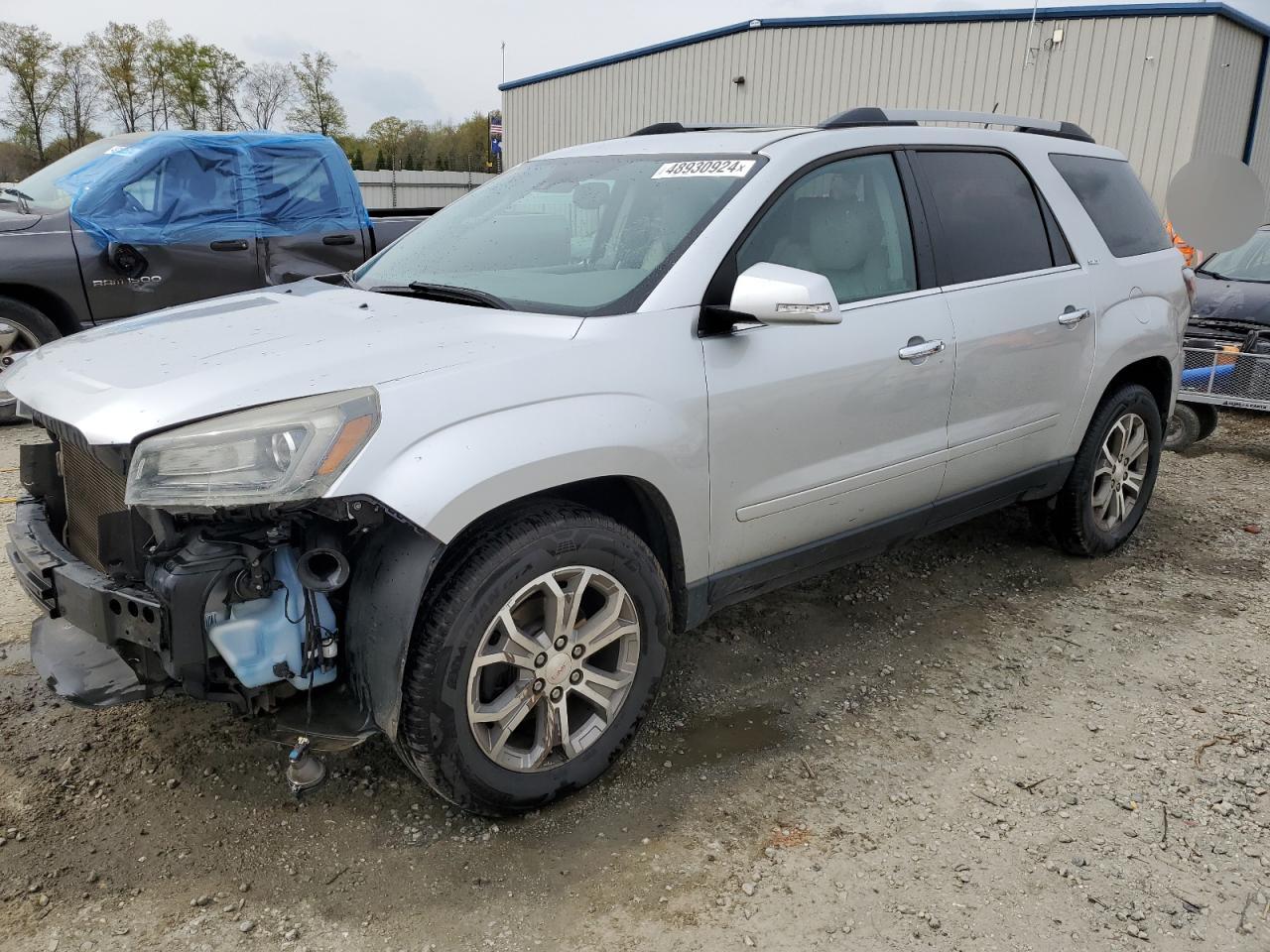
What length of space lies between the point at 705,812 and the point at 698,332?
133 centimetres

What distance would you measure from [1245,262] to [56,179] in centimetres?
903

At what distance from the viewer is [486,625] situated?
244cm

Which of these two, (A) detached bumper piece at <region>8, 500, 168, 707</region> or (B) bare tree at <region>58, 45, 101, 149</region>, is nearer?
(A) detached bumper piece at <region>8, 500, 168, 707</region>

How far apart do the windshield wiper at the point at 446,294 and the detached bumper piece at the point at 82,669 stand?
51.9 inches

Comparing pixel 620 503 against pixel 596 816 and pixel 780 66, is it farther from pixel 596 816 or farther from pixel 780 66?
pixel 780 66

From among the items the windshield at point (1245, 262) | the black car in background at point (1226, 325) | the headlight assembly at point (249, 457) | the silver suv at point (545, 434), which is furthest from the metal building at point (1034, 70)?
the headlight assembly at point (249, 457)

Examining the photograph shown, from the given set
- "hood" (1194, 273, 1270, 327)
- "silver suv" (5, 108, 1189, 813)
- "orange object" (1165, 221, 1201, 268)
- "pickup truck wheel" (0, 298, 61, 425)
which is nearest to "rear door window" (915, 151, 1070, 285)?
"silver suv" (5, 108, 1189, 813)

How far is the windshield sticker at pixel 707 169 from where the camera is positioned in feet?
10.3

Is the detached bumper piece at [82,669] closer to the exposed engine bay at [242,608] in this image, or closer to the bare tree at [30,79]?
the exposed engine bay at [242,608]

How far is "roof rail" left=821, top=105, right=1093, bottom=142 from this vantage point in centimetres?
354

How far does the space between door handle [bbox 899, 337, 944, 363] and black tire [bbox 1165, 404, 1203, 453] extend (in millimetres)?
4232

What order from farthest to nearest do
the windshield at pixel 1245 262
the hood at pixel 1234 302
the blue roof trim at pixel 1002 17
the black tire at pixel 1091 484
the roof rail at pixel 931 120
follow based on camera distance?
the blue roof trim at pixel 1002 17 < the windshield at pixel 1245 262 < the hood at pixel 1234 302 < the black tire at pixel 1091 484 < the roof rail at pixel 931 120

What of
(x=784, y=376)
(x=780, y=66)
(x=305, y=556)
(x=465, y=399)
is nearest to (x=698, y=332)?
(x=784, y=376)

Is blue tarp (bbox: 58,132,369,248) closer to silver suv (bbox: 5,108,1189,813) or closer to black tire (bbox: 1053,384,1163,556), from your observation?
silver suv (bbox: 5,108,1189,813)
